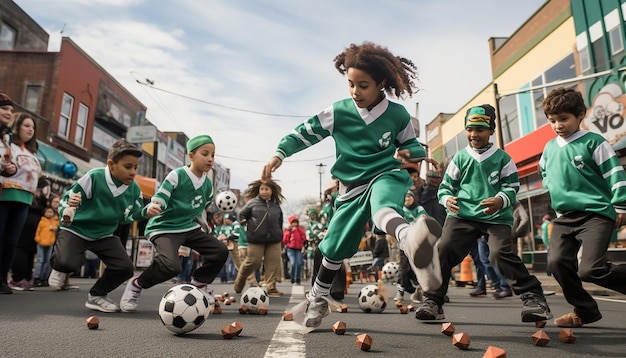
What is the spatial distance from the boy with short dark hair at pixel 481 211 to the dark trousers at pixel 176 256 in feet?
7.29

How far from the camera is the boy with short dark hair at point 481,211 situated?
3832mm

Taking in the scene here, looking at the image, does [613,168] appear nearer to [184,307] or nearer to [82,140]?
[184,307]

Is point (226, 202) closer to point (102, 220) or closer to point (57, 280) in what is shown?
point (102, 220)

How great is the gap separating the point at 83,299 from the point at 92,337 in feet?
10.6

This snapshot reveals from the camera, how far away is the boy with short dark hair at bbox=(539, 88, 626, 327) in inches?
132

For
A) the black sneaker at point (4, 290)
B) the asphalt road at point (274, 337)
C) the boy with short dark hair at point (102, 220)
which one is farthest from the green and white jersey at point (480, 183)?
the black sneaker at point (4, 290)

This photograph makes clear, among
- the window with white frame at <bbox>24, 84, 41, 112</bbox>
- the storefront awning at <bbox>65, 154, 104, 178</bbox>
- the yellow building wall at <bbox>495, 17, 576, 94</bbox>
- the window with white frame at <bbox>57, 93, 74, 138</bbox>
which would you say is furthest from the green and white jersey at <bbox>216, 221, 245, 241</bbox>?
the window with white frame at <bbox>24, 84, 41, 112</bbox>

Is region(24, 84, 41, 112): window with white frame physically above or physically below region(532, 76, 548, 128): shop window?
above

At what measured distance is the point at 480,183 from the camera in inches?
162

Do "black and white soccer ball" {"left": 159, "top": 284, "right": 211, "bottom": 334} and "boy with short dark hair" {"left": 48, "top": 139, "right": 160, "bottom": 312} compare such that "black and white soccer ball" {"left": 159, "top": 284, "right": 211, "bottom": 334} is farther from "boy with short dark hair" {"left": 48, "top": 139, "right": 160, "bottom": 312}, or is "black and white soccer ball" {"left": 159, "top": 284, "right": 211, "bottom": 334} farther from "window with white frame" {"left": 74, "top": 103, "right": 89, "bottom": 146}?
"window with white frame" {"left": 74, "top": 103, "right": 89, "bottom": 146}

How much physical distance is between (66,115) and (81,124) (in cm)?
121

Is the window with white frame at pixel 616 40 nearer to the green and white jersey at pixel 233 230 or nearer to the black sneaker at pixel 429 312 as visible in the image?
the green and white jersey at pixel 233 230

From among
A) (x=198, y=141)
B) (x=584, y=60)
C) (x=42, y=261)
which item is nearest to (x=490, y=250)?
(x=198, y=141)

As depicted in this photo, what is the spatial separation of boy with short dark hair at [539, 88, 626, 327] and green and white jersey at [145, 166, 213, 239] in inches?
138
